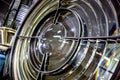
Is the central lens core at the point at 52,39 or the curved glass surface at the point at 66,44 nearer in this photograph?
the curved glass surface at the point at 66,44

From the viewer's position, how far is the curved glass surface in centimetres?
165

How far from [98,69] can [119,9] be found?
547mm

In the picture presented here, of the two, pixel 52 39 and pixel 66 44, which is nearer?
pixel 66 44

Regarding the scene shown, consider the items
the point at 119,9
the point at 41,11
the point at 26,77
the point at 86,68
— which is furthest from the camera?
the point at 41,11

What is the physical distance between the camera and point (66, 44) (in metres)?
2.10

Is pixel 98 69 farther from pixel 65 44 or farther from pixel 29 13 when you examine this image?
pixel 29 13

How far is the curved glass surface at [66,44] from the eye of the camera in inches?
65.1

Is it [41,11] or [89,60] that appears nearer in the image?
[89,60]

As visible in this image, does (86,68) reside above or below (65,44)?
below

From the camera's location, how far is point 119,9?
162 cm

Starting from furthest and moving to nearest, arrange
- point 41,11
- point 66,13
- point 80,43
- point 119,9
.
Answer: point 41,11 < point 66,13 < point 80,43 < point 119,9

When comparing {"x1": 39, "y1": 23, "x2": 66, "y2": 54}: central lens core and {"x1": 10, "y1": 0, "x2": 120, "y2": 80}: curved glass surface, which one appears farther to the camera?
{"x1": 39, "y1": 23, "x2": 66, "y2": 54}: central lens core

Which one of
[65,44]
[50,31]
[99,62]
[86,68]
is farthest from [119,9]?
[50,31]

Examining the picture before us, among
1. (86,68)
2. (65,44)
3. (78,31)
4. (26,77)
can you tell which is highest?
(78,31)
